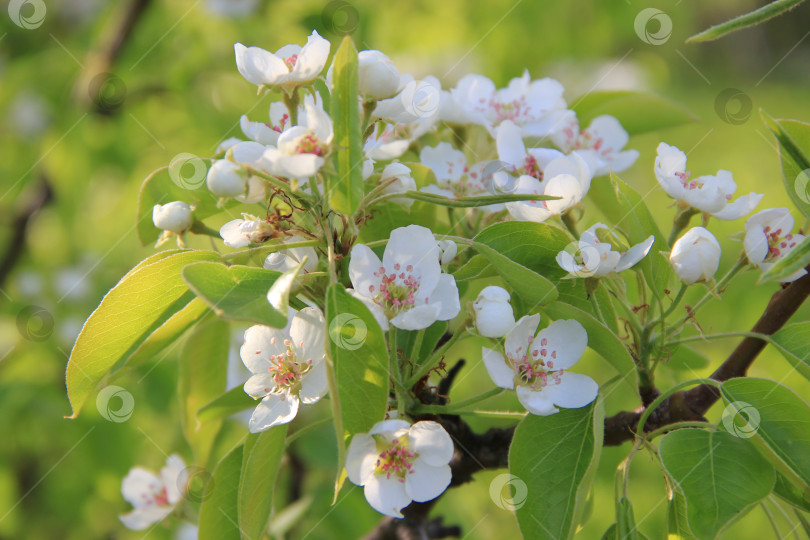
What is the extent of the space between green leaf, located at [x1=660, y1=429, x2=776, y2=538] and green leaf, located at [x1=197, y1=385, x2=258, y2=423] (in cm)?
61

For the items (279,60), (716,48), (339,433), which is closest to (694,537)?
(339,433)

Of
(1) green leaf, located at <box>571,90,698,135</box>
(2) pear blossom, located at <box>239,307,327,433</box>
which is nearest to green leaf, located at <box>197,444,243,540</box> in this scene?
(2) pear blossom, located at <box>239,307,327,433</box>

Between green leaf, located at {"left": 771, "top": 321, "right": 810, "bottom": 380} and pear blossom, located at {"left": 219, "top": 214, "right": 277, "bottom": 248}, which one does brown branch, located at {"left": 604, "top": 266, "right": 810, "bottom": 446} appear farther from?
pear blossom, located at {"left": 219, "top": 214, "right": 277, "bottom": 248}

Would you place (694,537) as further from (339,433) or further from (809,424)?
(339,433)

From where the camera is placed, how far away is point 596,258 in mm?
957

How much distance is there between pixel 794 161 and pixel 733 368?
1.07 feet

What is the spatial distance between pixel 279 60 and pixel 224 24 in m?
2.03

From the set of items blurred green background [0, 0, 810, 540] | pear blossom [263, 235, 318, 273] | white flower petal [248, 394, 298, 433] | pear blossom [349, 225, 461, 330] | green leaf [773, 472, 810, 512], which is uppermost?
pear blossom [349, 225, 461, 330]

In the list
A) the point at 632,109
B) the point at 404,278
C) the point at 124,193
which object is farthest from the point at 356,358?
the point at 124,193

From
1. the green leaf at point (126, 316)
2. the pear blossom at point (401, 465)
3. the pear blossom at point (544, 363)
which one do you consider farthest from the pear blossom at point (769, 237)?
the green leaf at point (126, 316)

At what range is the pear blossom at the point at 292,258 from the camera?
3.33ft

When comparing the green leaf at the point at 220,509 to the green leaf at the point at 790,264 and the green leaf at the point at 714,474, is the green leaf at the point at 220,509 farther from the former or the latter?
the green leaf at the point at 790,264

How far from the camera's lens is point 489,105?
140 centimetres

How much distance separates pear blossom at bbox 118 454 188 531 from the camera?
63.3 inches
